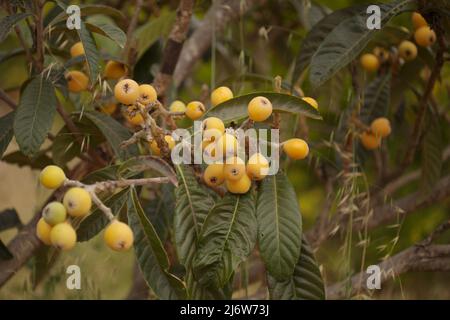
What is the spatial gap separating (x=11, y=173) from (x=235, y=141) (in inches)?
63.5

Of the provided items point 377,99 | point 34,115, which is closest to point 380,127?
point 377,99

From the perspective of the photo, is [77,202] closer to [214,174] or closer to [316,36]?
[214,174]

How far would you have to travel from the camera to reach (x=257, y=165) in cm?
111

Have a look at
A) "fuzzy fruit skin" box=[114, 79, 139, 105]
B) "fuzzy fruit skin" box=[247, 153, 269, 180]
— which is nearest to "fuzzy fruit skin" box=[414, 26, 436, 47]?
"fuzzy fruit skin" box=[247, 153, 269, 180]

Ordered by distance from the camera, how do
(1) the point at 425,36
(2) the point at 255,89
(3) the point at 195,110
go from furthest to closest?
(2) the point at 255,89
(1) the point at 425,36
(3) the point at 195,110

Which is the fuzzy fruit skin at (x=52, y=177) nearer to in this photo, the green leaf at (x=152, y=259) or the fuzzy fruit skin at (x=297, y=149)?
the green leaf at (x=152, y=259)

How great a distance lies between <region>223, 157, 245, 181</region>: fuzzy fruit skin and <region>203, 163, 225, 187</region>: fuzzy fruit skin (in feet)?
0.04

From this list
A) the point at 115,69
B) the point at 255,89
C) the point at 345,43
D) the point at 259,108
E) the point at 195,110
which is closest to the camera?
the point at 259,108

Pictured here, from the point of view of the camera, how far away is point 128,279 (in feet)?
8.18

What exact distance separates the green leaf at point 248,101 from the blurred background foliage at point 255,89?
42 centimetres

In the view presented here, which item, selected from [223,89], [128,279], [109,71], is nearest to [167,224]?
[109,71]

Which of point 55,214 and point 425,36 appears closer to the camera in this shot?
point 55,214

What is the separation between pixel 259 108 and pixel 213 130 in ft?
0.28

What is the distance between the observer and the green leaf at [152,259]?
116 centimetres
